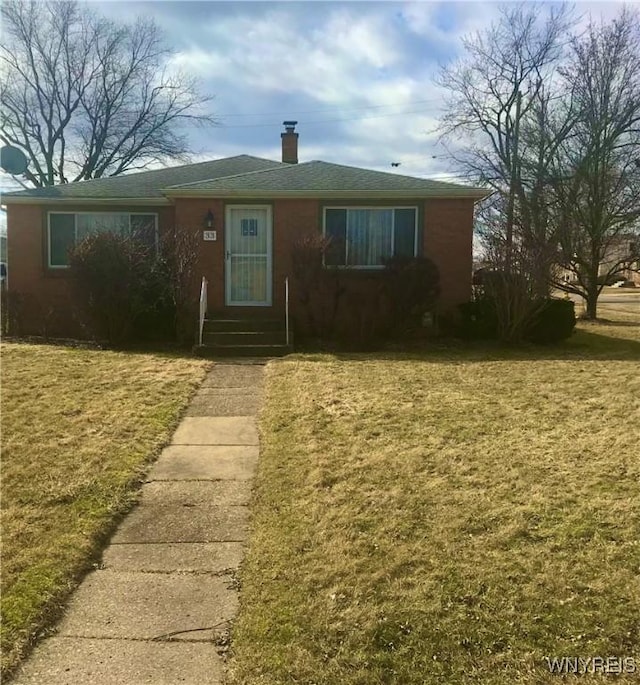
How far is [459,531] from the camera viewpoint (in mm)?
3539

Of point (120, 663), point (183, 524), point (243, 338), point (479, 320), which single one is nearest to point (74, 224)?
point (243, 338)

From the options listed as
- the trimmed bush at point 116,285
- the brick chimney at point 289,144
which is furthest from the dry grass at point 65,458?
the brick chimney at point 289,144

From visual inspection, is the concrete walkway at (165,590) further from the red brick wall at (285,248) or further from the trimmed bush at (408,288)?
the red brick wall at (285,248)

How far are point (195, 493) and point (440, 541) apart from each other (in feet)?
6.07

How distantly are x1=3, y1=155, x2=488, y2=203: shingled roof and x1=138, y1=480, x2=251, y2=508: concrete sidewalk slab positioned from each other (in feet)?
29.0

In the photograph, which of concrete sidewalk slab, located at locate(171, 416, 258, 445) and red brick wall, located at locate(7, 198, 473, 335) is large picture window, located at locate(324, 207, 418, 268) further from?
concrete sidewalk slab, located at locate(171, 416, 258, 445)

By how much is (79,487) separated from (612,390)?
583cm

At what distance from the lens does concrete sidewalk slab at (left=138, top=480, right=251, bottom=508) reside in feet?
13.9

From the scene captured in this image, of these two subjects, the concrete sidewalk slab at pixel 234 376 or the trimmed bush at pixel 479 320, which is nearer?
the concrete sidewalk slab at pixel 234 376

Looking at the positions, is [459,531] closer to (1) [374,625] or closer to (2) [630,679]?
(1) [374,625]

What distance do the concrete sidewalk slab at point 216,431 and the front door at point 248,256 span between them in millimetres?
6772

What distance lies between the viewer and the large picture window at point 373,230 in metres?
12.8

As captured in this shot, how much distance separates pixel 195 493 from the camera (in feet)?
14.4

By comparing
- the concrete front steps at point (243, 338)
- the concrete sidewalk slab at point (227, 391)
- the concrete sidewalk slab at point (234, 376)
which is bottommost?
the concrete sidewalk slab at point (227, 391)
